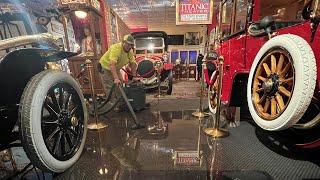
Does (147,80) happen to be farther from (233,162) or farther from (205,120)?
(233,162)

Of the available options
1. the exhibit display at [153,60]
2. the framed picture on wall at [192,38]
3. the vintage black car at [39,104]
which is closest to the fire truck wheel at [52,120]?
the vintage black car at [39,104]

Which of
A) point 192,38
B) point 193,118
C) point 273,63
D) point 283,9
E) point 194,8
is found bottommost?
point 193,118

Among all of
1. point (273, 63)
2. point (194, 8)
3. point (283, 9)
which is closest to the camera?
point (273, 63)

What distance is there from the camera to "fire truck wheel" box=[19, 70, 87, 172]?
1344 millimetres

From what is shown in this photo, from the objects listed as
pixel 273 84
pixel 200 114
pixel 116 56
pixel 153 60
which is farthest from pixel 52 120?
pixel 153 60

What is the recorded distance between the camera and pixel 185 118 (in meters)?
3.38

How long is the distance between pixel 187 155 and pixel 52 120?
4.62ft

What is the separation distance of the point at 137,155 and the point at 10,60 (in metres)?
1.46

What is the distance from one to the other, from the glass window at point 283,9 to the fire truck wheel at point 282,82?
40.8 inches

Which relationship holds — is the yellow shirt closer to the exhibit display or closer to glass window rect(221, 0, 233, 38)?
the exhibit display

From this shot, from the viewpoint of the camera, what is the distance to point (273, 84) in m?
1.78

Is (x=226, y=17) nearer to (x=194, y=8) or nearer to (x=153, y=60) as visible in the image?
(x=153, y=60)

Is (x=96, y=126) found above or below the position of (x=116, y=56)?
below

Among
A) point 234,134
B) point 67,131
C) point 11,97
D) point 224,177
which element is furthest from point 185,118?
point 11,97
